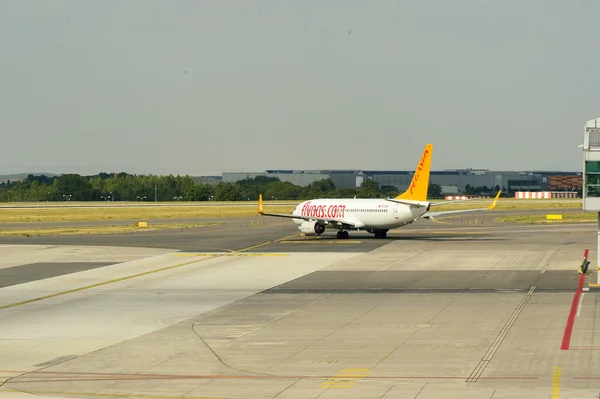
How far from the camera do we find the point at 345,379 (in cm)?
2523

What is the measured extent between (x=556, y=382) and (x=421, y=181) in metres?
58.9

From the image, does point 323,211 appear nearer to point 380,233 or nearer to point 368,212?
point 368,212

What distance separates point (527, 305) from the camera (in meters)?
Answer: 40.0

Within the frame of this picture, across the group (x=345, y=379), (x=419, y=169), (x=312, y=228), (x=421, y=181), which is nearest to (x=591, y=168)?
(x=345, y=379)

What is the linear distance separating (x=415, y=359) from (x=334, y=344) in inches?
151

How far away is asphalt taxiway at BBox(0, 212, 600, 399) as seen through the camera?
25.0 meters

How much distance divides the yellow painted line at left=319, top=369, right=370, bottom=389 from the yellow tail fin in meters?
56.9

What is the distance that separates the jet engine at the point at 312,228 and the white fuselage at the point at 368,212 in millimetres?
967

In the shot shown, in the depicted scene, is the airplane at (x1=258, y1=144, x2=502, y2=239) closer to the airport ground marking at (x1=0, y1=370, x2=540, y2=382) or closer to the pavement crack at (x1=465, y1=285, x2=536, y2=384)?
the pavement crack at (x1=465, y1=285, x2=536, y2=384)

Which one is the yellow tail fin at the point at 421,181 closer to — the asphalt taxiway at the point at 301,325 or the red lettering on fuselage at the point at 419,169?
the red lettering on fuselage at the point at 419,169

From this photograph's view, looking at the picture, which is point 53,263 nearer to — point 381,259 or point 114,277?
point 114,277

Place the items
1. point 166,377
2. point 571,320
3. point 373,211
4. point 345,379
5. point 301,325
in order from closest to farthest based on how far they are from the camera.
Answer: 1. point 345,379
2. point 166,377
3. point 301,325
4. point 571,320
5. point 373,211

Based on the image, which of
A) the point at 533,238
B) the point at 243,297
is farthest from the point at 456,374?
the point at 533,238

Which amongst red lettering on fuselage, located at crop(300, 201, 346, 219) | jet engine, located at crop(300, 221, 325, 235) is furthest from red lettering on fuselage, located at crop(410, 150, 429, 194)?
jet engine, located at crop(300, 221, 325, 235)
